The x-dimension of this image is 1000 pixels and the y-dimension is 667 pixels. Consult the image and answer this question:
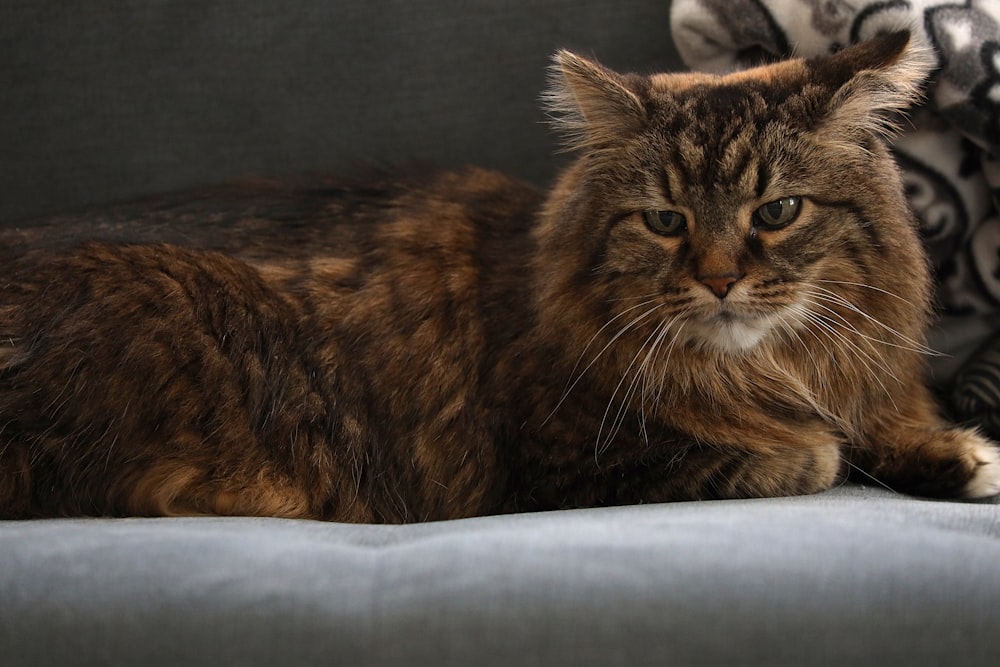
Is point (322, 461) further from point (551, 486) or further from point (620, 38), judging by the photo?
point (620, 38)

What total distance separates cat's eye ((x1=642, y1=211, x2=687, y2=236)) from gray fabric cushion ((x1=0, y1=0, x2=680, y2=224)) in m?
0.72

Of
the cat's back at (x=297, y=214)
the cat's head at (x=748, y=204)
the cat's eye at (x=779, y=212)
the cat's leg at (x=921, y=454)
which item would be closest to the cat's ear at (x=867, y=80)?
the cat's head at (x=748, y=204)

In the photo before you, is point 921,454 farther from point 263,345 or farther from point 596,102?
point 263,345

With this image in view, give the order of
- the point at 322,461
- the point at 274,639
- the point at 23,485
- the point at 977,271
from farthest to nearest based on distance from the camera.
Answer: the point at 977,271 < the point at 322,461 < the point at 23,485 < the point at 274,639

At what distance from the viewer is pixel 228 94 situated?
2.25 metres

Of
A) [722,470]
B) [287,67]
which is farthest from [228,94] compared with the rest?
[722,470]

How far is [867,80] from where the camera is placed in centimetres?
153

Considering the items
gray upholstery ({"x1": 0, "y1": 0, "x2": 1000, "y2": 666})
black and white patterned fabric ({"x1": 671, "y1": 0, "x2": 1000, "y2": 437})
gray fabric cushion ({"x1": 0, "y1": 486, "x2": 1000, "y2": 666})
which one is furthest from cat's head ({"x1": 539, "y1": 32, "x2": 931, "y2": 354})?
gray fabric cushion ({"x1": 0, "y1": 486, "x2": 1000, "y2": 666})

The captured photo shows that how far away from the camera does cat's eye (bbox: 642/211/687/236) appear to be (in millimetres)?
1583

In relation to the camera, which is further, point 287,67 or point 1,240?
point 287,67

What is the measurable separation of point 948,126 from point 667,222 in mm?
688

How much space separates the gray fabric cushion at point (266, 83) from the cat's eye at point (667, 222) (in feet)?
2.36

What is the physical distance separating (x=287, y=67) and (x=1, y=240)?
775mm

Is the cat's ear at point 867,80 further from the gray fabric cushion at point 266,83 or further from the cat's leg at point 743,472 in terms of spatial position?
the gray fabric cushion at point 266,83
